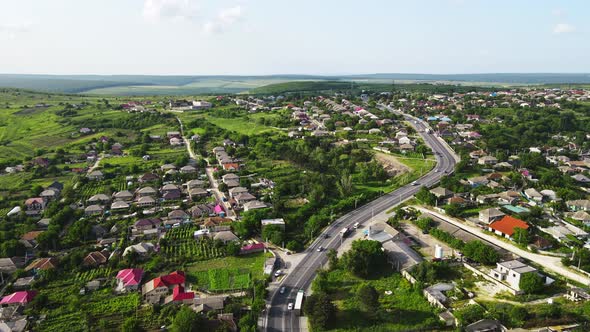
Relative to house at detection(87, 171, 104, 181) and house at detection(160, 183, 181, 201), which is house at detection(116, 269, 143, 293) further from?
house at detection(87, 171, 104, 181)

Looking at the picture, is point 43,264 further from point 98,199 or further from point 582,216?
point 582,216

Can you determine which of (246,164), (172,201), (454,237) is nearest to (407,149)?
(246,164)

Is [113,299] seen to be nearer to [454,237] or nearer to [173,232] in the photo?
[173,232]

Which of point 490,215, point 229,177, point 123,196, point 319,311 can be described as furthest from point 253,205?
point 490,215

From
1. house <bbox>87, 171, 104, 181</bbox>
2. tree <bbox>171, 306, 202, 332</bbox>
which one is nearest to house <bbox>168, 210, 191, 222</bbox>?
tree <bbox>171, 306, 202, 332</bbox>

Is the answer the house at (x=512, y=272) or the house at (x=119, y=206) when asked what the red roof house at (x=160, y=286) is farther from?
the house at (x=512, y=272)
